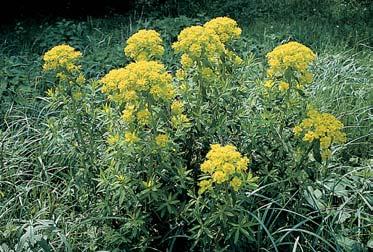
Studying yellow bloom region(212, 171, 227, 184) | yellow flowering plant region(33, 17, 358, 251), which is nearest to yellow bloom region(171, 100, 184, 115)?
yellow flowering plant region(33, 17, 358, 251)

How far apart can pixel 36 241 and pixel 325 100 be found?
82.6 inches

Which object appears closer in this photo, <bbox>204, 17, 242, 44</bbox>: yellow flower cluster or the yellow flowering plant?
the yellow flowering plant

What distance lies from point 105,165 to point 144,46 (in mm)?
613

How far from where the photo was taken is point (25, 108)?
399cm

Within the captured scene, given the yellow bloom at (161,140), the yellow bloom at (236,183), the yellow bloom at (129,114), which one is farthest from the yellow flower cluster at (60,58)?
the yellow bloom at (236,183)

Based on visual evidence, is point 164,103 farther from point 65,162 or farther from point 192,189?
point 65,162

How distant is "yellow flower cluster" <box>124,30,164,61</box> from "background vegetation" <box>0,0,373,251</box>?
497mm

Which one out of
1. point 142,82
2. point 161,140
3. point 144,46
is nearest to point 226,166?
point 161,140

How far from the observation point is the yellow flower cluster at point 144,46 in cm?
258

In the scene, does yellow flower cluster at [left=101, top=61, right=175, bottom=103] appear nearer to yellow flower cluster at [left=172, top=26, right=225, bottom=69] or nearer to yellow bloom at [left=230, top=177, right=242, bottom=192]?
yellow flower cluster at [left=172, top=26, right=225, bottom=69]

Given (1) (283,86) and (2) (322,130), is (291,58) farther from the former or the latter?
(2) (322,130)

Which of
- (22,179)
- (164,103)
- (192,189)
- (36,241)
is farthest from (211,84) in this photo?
(22,179)

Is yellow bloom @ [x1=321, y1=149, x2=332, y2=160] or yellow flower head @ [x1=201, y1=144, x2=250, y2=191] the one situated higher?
yellow flower head @ [x1=201, y1=144, x2=250, y2=191]

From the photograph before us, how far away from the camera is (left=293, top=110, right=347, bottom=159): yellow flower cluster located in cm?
242
